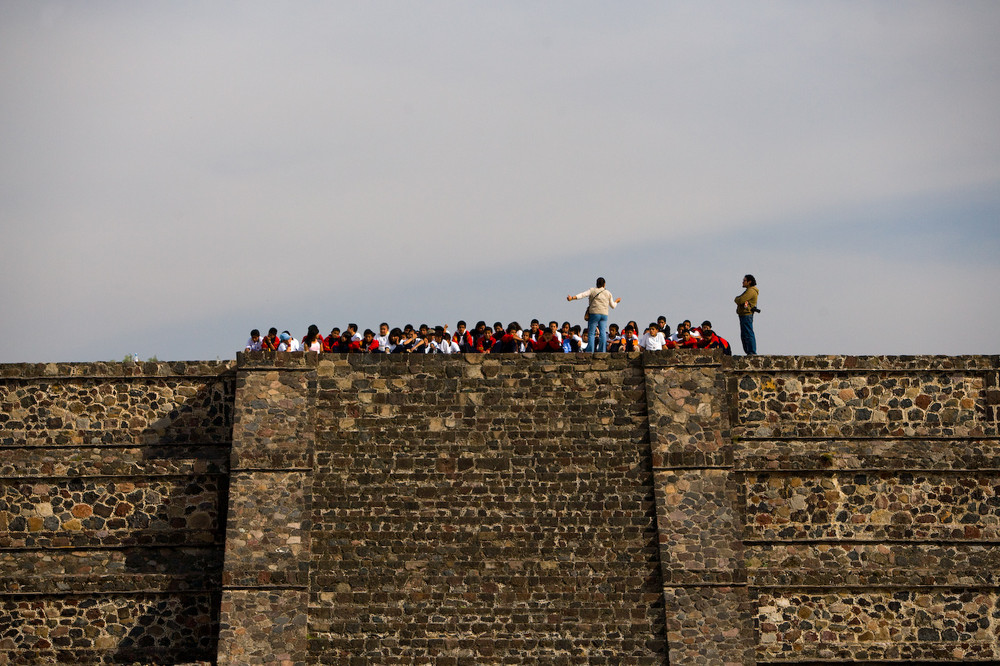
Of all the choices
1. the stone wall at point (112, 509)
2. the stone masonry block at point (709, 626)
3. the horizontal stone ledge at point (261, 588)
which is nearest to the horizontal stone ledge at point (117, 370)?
the stone wall at point (112, 509)

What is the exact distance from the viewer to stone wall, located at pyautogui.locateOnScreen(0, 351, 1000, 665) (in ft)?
61.1

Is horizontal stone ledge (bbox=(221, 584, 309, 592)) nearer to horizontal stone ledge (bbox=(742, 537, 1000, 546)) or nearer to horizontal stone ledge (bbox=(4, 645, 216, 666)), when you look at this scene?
horizontal stone ledge (bbox=(4, 645, 216, 666))

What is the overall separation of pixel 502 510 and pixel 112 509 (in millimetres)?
6324

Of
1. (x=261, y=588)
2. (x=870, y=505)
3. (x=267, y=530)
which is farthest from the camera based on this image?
(x=870, y=505)

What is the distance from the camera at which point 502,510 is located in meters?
19.5

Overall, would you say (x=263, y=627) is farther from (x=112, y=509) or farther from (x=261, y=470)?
(x=112, y=509)

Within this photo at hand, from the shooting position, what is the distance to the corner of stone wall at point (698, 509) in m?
18.3

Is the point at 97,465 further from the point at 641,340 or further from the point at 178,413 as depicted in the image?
the point at 641,340

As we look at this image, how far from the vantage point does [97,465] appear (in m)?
21.0

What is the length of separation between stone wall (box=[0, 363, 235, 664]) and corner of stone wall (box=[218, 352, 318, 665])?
3.38 feet

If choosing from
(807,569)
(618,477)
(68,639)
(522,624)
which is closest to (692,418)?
(618,477)

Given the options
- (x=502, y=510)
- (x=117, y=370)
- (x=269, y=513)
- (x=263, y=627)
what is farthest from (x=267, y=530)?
(x=117, y=370)

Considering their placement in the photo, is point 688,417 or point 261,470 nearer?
point 261,470

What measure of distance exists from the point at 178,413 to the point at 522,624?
7143 millimetres
